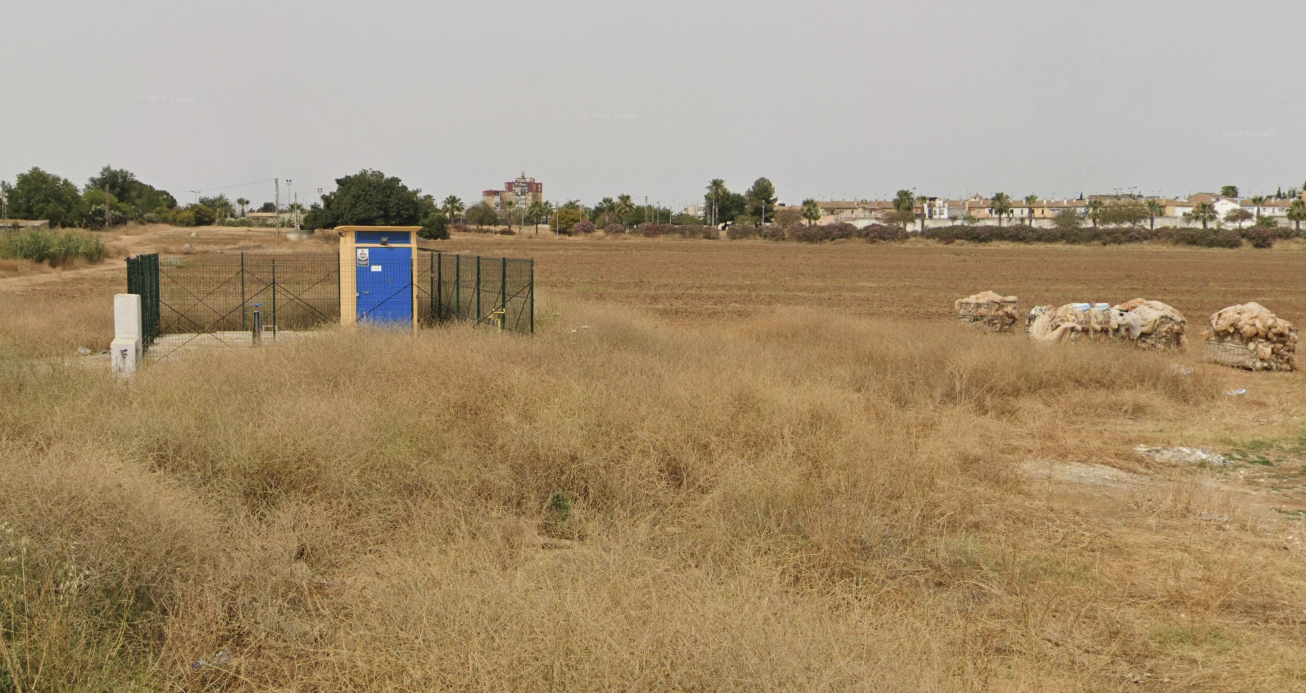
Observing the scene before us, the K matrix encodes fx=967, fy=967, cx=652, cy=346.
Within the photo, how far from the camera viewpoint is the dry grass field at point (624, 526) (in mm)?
4945

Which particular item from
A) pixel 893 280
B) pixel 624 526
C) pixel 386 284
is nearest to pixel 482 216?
pixel 893 280

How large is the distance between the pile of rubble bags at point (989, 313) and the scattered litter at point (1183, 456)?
9.99 meters

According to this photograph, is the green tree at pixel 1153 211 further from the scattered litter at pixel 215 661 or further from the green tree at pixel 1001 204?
the scattered litter at pixel 215 661

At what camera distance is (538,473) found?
8.48m

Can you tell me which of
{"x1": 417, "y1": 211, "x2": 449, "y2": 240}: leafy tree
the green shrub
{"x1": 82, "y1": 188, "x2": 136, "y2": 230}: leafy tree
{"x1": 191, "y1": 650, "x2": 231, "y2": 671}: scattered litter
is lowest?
{"x1": 191, "y1": 650, "x2": 231, "y2": 671}: scattered litter

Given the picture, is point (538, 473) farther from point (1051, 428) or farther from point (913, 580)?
point (1051, 428)

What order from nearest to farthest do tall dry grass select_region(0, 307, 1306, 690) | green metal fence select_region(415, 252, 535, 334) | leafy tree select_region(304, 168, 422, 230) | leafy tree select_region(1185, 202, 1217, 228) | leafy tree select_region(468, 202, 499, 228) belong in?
tall dry grass select_region(0, 307, 1306, 690) < green metal fence select_region(415, 252, 535, 334) < leafy tree select_region(304, 168, 422, 230) < leafy tree select_region(1185, 202, 1217, 228) < leafy tree select_region(468, 202, 499, 228)

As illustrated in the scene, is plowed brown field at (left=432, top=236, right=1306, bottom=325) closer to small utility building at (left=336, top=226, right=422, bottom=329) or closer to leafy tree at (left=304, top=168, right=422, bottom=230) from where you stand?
small utility building at (left=336, top=226, right=422, bottom=329)

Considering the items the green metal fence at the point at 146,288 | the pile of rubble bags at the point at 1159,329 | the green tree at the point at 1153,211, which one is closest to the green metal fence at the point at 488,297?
the green metal fence at the point at 146,288

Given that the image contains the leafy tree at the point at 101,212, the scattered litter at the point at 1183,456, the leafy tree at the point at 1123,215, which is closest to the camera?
the scattered litter at the point at 1183,456

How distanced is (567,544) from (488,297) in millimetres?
12427

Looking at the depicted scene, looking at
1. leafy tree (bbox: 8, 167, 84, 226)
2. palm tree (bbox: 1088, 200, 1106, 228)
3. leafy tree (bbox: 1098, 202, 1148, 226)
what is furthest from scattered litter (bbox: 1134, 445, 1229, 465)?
leafy tree (bbox: 1098, 202, 1148, 226)

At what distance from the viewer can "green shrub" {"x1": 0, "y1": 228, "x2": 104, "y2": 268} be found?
43.6 meters

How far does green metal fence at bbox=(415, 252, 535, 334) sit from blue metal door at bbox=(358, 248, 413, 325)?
0.69 meters
